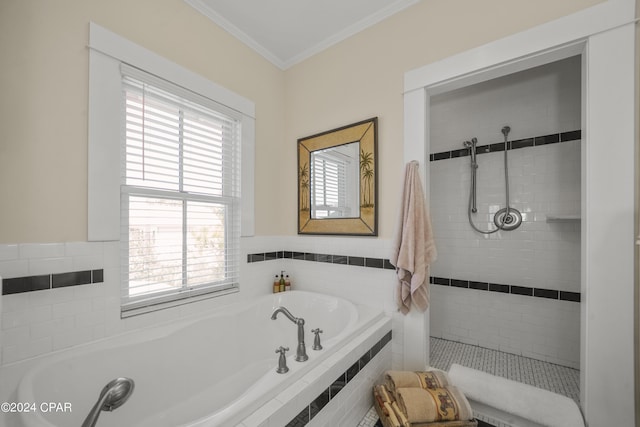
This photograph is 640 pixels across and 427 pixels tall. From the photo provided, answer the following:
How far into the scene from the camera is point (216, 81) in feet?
6.61

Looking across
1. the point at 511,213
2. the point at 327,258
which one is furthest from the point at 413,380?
the point at 511,213

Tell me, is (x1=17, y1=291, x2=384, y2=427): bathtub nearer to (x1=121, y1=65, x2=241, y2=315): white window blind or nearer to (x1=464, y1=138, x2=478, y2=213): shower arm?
(x1=121, y1=65, x2=241, y2=315): white window blind

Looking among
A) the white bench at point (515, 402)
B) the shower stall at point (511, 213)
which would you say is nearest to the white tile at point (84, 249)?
the white bench at point (515, 402)

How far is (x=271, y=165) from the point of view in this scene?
8.14 feet

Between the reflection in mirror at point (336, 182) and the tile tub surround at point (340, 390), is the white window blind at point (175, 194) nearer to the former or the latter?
the reflection in mirror at point (336, 182)

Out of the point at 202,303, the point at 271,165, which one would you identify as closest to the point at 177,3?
the point at 271,165

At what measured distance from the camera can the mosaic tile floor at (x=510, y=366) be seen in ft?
6.23

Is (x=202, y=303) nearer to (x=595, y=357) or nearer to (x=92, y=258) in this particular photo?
(x=92, y=258)

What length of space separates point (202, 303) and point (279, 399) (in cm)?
109

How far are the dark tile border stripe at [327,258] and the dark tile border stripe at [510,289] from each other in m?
1.13

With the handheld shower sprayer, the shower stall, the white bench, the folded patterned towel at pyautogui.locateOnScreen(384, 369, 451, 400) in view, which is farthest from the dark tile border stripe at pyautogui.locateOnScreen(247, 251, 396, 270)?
the handheld shower sprayer

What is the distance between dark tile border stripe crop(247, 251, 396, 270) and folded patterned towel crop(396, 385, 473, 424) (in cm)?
76

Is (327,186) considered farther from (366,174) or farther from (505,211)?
(505,211)

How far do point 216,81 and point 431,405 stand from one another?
8.19ft
